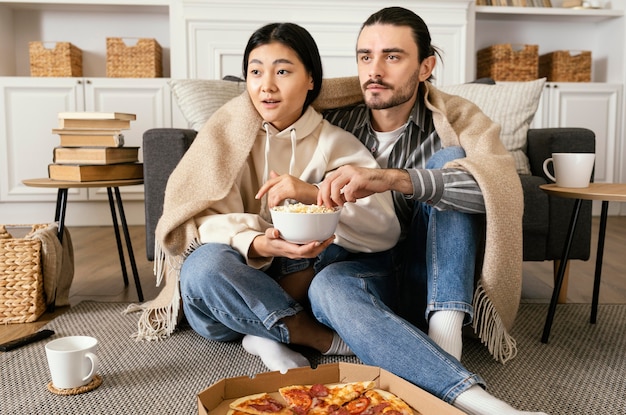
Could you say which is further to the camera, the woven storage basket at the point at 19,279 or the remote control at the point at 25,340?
the woven storage basket at the point at 19,279

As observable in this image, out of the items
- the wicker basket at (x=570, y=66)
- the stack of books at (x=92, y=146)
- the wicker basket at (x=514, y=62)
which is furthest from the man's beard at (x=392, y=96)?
the wicker basket at (x=570, y=66)

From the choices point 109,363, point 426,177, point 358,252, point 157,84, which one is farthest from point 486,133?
point 157,84

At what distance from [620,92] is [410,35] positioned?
312cm

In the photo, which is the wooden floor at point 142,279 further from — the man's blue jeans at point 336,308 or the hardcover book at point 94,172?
the man's blue jeans at point 336,308

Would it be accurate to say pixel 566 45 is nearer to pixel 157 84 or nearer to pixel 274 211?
pixel 157 84

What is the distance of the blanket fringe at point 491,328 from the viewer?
1.40m

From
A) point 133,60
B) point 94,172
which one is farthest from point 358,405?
point 133,60

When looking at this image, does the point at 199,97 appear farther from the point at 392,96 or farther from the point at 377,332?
the point at 377,332

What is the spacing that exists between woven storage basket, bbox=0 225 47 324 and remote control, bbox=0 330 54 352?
196 millimetres

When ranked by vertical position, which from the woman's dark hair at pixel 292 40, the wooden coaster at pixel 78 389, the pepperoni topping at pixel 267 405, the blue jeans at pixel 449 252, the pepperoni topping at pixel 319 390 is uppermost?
the woman's dark hair at pixel 292 40

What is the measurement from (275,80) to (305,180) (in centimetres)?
25

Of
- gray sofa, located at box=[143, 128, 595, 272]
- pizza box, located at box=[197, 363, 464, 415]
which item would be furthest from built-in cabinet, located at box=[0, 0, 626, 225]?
pizza box, located at box=[197, 363, 464, 415]

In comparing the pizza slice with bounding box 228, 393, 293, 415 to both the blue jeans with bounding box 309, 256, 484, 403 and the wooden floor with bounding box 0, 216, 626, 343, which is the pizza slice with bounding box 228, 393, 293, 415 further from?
the wooden floor with bounding box 0, 216, 626, 343

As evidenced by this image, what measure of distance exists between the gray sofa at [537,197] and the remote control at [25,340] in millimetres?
438
